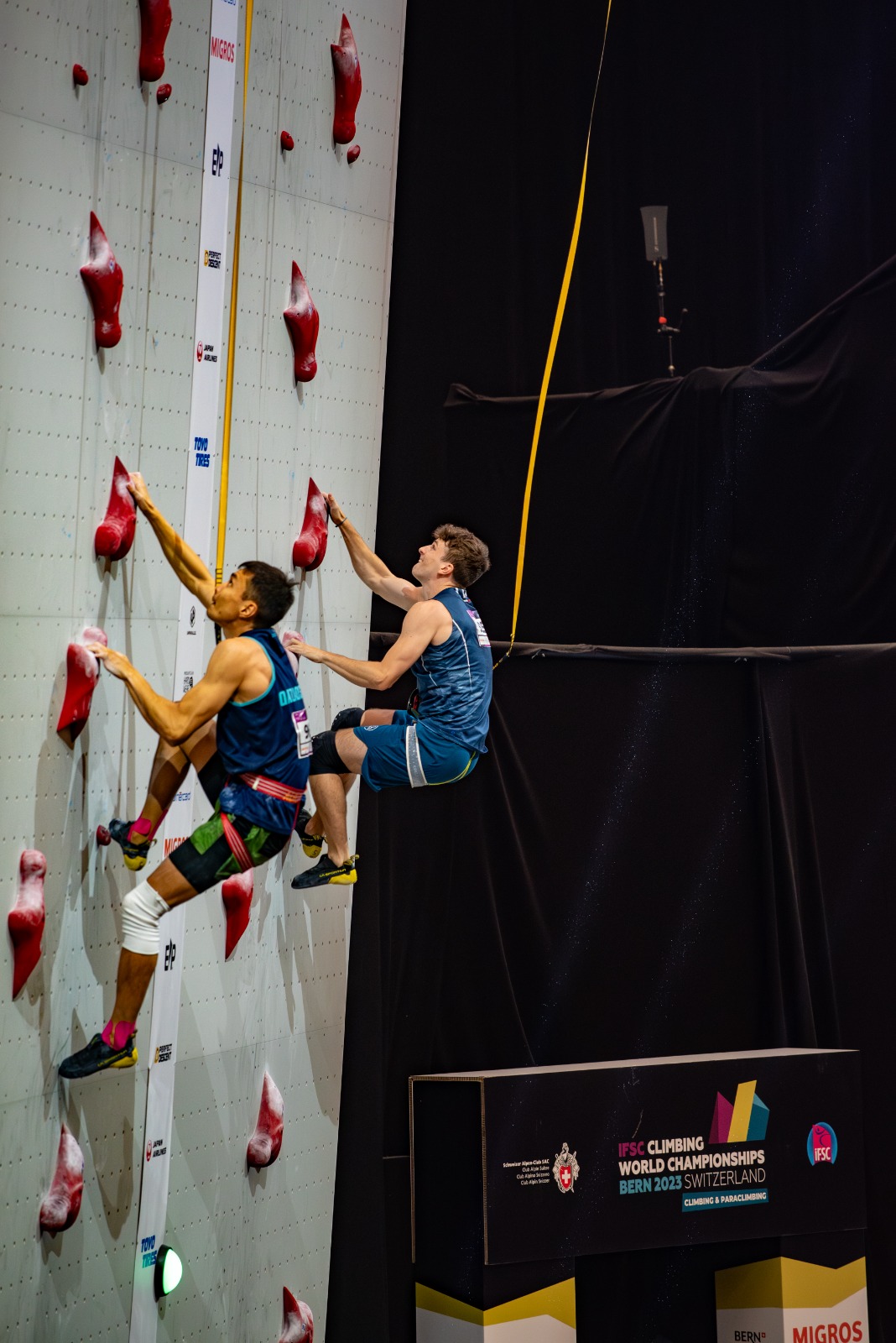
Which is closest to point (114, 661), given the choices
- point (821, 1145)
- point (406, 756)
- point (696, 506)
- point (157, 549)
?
point (157, 549)

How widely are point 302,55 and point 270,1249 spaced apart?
3.67 metres

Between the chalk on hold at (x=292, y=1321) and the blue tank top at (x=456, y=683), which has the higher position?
the blue tank top at (x=456, y=683)

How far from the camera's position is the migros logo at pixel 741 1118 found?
475 centimetres

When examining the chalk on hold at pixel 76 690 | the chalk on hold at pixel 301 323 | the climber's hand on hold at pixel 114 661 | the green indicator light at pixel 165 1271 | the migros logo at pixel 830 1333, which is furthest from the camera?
the migros logo at pixel 830 1333

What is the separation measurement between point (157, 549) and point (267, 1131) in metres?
1.82

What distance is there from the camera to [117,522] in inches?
148

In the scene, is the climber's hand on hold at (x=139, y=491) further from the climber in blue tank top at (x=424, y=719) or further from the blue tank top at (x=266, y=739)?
the climber in blue tank top at (x=424, y=719)

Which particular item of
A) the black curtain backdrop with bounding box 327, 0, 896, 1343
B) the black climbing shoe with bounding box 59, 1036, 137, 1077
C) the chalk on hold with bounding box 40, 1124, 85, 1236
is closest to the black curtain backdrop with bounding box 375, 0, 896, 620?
the black curtain backdrop with bounding box 327, 0, 896, 1343

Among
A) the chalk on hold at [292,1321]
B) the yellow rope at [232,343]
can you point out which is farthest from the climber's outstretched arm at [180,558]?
the chalk on hold at [292,1321]

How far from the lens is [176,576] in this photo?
13.1ft

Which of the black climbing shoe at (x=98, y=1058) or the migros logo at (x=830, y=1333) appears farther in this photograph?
the migros logo at (x=830, y=1333)

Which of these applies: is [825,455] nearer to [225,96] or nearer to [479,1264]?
[225,96]

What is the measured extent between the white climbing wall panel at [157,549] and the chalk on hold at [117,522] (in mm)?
29

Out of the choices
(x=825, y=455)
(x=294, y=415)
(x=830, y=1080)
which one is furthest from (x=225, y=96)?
(x=830, y=1080)
